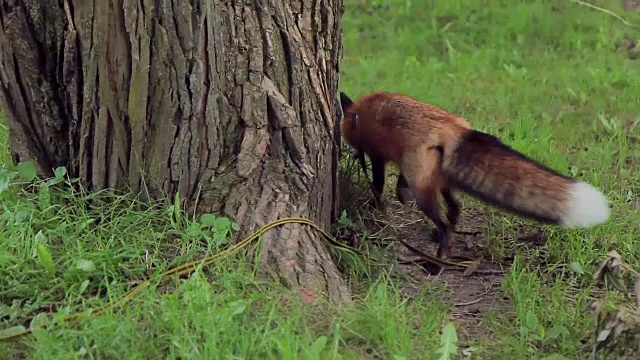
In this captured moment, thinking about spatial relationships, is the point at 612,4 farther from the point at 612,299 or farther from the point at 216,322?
the point at 216,322

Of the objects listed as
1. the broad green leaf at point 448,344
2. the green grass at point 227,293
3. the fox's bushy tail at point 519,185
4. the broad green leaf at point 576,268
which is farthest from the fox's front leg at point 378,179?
the broad green leaf at point 448,344

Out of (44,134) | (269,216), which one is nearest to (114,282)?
(269,216)

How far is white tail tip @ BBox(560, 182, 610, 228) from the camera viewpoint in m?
3.66

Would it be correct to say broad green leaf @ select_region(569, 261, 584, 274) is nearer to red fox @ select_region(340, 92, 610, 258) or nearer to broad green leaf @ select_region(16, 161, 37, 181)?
red fox @ select_region(340, 92, 610, 258)

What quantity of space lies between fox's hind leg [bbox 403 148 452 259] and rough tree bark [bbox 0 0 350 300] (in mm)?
574

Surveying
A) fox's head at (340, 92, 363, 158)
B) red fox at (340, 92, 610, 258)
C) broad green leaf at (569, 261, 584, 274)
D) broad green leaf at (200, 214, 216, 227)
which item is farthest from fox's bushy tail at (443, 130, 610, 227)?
broad green leaf at (200, 214, 216, 227)

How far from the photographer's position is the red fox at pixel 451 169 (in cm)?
373

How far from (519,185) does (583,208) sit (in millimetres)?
329

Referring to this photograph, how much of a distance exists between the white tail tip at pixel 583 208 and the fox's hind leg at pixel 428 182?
2.15ft

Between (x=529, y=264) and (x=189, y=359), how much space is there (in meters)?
2.01

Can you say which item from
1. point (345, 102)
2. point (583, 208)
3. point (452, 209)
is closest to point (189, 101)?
point (345, 102)

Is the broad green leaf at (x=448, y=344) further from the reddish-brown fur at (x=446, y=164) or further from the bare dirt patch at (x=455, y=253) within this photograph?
the reddish-brown fur at (x=446, y=164)

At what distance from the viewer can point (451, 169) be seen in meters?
4.07

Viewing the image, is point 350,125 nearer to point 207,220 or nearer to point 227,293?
point 207,220
